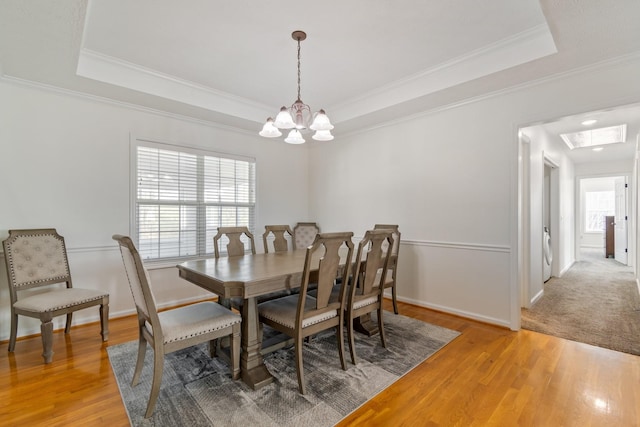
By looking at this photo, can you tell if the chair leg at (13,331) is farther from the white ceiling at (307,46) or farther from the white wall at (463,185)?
the white wall at (463,185)

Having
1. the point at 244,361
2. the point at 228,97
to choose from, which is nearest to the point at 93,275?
the point at 244,361

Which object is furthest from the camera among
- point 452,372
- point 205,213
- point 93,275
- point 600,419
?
point 205,213

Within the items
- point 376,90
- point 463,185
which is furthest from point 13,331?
point 463,185

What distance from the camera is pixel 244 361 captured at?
6.86ft

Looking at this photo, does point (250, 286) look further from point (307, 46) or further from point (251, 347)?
point (307, 46)

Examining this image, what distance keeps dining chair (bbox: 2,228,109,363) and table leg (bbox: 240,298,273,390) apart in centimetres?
161

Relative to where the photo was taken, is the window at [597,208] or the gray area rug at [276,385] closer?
the gray area rug at [276,385]

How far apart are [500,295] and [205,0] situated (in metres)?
3.77

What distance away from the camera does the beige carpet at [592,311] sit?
282 centimetres

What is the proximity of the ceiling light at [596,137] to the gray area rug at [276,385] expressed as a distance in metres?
4.20

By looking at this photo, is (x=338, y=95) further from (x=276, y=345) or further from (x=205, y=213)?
(x=276, y=345)

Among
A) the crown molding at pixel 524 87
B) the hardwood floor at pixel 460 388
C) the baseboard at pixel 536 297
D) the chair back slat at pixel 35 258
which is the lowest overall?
the hardwood floor at pixel 460 388

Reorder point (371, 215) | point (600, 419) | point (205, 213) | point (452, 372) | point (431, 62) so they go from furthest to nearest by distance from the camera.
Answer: point (371, 215)
point (205, 213)
point (431, 62)
point (452, 372)
point (600, 419)

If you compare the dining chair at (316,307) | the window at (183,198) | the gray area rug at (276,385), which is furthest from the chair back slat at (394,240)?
the window at (183,198)
